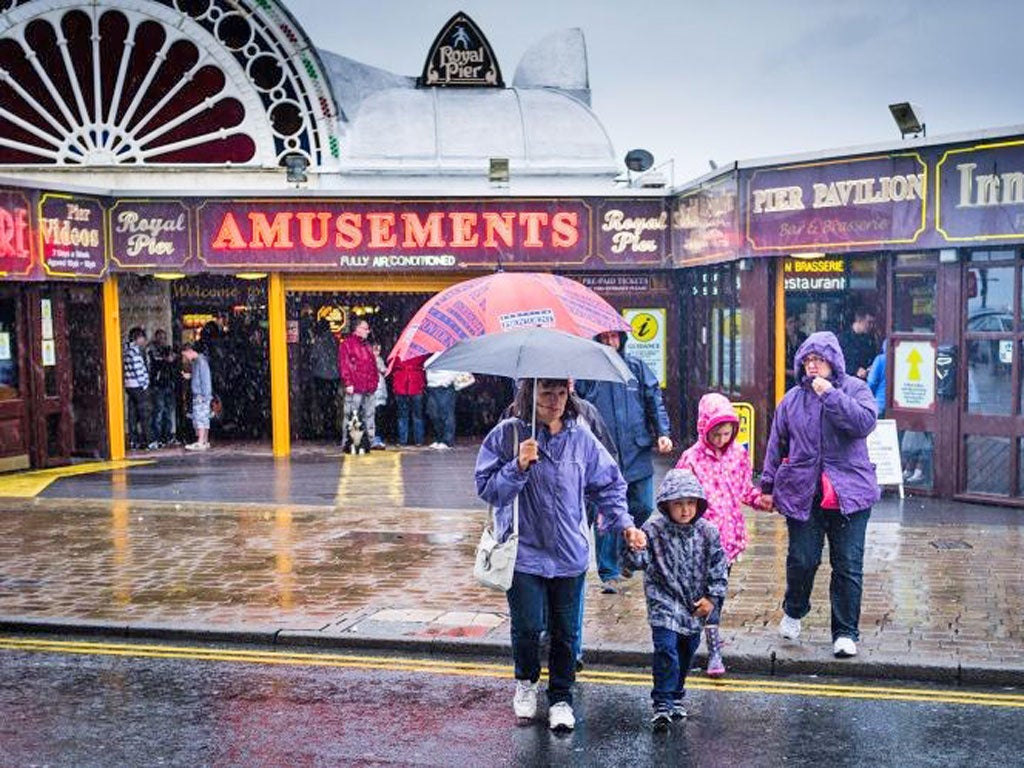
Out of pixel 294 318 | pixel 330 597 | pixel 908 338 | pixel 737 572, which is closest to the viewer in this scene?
pixel 330 597

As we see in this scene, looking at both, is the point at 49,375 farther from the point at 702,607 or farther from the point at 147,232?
the point at 702,607

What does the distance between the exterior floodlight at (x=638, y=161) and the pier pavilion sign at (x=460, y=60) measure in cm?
433

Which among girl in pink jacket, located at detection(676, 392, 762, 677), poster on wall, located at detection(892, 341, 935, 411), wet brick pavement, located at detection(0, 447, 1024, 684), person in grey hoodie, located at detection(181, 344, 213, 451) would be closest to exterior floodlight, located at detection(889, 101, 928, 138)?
poster on wall, located at detection(892, 341, 935, 411)

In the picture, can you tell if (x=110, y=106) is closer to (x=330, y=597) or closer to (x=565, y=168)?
(x=565, y=168)

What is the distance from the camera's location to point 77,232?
56.9 feet

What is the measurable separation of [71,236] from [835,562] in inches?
504

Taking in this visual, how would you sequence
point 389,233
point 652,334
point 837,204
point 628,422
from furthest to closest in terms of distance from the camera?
point 652,334 → point 389,233 → point 837,204 → point 628,422

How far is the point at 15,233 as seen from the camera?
15.9 metres

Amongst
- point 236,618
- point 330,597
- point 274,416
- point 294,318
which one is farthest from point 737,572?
point 294,318

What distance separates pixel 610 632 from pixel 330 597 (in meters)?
2.21

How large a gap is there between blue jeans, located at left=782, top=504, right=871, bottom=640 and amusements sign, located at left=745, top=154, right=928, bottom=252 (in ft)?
21.2

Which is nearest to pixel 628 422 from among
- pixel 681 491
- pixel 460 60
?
pixel 681 491

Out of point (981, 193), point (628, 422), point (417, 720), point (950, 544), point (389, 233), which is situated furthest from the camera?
point (389, 233)

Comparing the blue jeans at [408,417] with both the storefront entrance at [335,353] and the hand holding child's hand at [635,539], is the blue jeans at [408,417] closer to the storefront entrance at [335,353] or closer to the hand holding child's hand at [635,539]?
the storefront entrance at [335,353]
